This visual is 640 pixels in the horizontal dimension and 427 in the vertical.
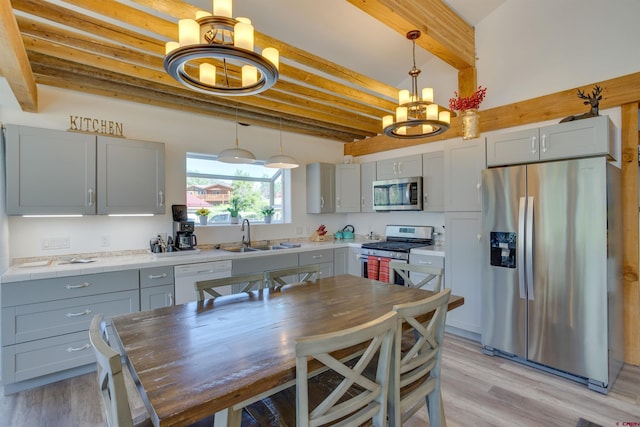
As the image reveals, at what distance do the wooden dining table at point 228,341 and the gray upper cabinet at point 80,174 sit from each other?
1800mm

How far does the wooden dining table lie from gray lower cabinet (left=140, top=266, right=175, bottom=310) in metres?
1.32

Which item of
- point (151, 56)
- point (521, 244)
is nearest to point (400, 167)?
point (521, 244)

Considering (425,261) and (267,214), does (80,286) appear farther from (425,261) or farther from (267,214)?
(425,261)

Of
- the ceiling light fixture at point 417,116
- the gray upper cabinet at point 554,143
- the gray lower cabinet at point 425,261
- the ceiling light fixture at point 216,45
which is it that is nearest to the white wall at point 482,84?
the gray upper cabinet at point 554,143

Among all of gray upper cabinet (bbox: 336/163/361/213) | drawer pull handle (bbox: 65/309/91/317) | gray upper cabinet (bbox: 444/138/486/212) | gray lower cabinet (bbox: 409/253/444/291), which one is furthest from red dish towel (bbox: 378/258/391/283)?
drawer pull handle (bbox: 65/309/91/317)

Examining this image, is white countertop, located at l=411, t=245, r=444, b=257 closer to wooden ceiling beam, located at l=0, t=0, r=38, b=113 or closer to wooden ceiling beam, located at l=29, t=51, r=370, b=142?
wooden ceiling beam, located at l=29, t=51, r=370, b=142

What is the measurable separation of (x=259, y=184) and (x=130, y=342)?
11.2ft

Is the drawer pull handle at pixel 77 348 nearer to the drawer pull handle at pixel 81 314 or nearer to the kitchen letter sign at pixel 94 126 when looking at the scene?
the drawer pull handle at pixel 81 314

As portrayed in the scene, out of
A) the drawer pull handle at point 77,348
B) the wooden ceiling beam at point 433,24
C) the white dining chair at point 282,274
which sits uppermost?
the wooden ceiling beam at point 433,24

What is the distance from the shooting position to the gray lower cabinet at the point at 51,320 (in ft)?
7.75

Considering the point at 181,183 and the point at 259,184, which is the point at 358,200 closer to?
the point at 259,184

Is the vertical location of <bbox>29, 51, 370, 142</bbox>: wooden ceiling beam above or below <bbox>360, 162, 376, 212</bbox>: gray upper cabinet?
above

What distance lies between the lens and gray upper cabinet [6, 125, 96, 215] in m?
2.58

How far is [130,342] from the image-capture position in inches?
53.3
